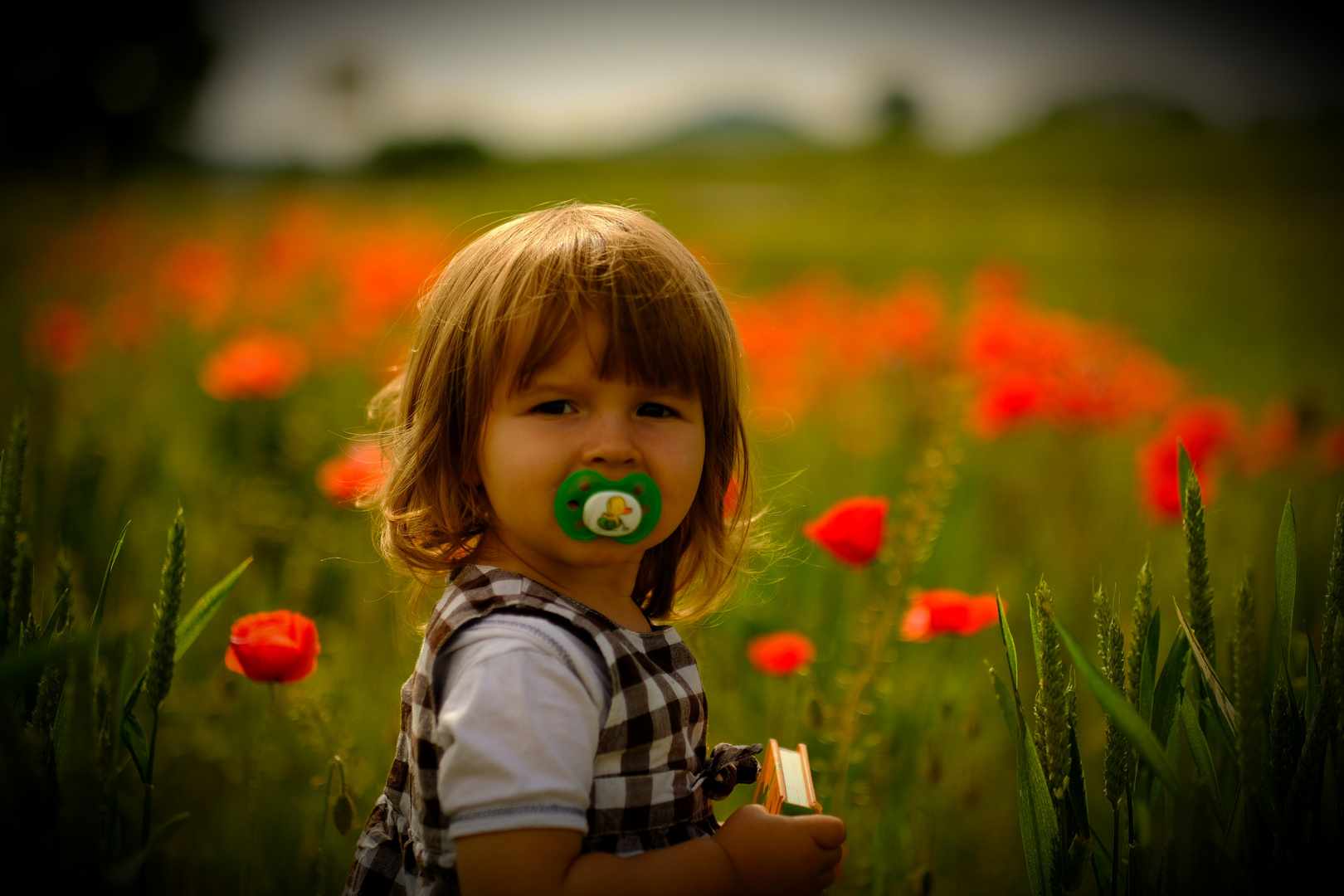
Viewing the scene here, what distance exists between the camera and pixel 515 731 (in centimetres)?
102

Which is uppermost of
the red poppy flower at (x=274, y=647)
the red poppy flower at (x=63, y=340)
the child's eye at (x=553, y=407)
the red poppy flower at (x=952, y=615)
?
the red poppy flower at (x=63, y=340)

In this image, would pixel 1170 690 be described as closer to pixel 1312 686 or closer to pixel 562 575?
pixel 1312 686

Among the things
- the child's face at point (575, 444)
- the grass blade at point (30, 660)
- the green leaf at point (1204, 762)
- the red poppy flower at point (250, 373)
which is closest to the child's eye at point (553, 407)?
the child's face at point (575, 444)

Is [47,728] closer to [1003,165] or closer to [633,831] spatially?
[633,831]

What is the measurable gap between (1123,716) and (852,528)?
2.30 ft

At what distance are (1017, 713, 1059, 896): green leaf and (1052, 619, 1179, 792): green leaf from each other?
0.14 meters

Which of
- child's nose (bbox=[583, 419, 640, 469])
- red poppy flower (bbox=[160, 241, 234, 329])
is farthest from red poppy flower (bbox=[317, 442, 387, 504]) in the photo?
red poppy flower (bbox=[160, 241, 234, 329])

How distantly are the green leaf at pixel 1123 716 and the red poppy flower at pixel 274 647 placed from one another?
0.98 m

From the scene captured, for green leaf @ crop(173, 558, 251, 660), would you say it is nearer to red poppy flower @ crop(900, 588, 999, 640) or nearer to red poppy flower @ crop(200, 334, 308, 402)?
red poppy flower @ crop(900, 588, 999, 640)

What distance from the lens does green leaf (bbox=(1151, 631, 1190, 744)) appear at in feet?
4.10

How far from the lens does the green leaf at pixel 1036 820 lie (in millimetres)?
1236

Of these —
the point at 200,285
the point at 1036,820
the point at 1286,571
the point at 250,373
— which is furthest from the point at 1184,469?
the point at 200,285

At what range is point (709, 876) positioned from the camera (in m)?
1.12

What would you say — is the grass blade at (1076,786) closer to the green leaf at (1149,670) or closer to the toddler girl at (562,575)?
the green leaf at (1149,670)
